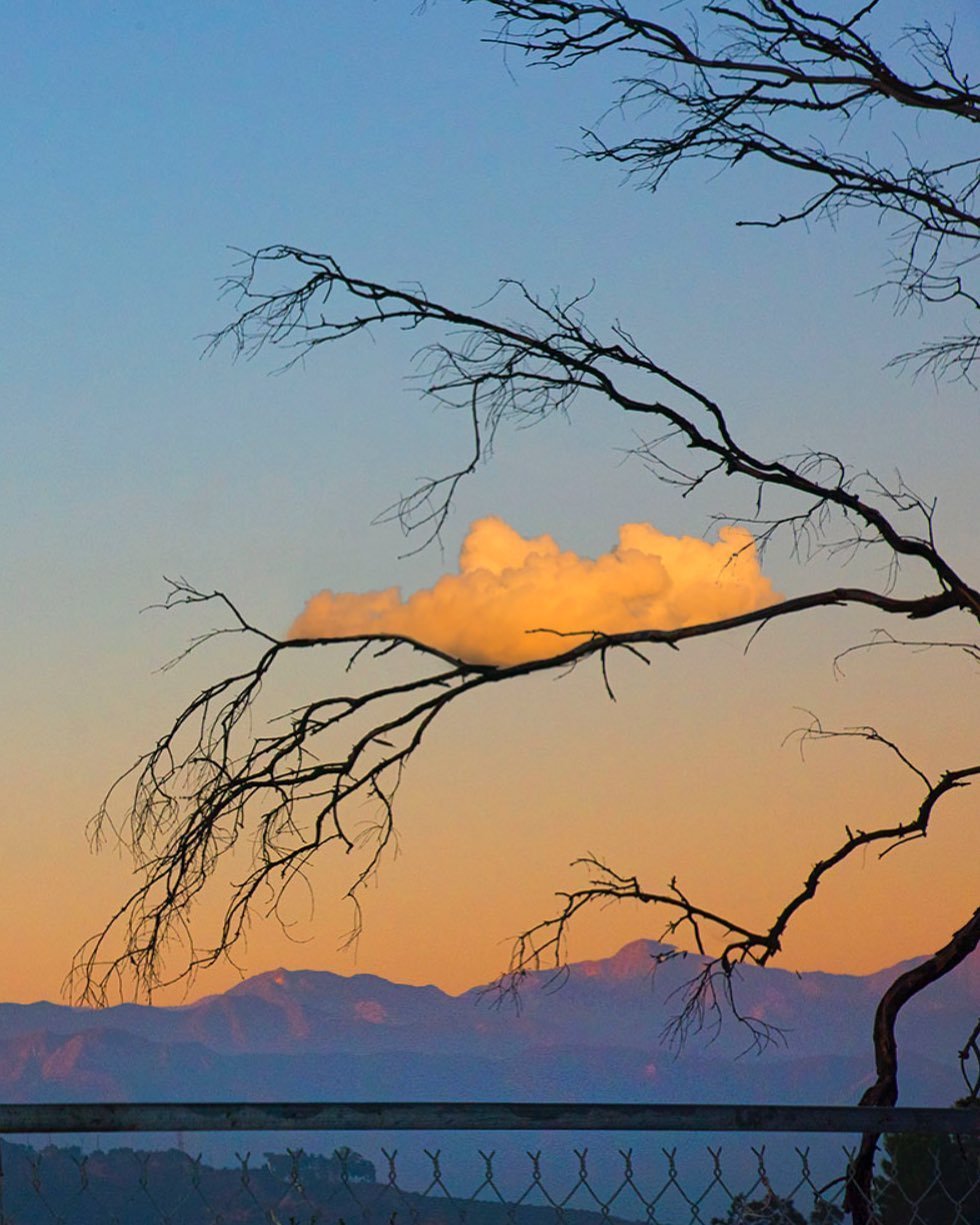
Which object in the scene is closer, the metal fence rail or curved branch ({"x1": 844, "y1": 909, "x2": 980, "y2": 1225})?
the metal fence rail

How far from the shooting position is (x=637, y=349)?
25.4 feet

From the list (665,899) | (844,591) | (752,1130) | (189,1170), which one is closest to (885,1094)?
(665,899)

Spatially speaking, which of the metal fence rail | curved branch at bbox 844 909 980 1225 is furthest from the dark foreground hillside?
curved branch at bbox 844 909 980 1225

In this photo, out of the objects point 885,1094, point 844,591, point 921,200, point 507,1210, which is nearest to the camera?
point 507,1210

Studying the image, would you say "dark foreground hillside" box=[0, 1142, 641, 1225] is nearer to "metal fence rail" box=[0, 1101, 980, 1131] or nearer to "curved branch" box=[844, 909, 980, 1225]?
"metal fence rail" box=[0, 1101, 980, 1131]

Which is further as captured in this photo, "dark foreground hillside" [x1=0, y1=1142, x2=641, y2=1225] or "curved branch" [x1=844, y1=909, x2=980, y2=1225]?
"curved branch" [x1=844, y1=909, x2=980, y2=1225]

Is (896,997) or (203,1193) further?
(896,997)

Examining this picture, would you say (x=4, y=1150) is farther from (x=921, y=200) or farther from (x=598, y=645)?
(x=921, y=200)

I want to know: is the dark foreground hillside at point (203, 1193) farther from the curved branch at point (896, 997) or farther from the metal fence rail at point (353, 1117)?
the curved branch at point (896, 997)

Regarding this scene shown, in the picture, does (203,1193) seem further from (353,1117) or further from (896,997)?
(896,997)

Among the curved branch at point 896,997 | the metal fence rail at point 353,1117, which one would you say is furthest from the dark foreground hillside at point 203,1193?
the curved branch at point 896,997

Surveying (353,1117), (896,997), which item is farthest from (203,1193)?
(896,997)

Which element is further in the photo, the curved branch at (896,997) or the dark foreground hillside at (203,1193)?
the curved branch at (896,997)

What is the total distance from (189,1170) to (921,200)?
583cm
